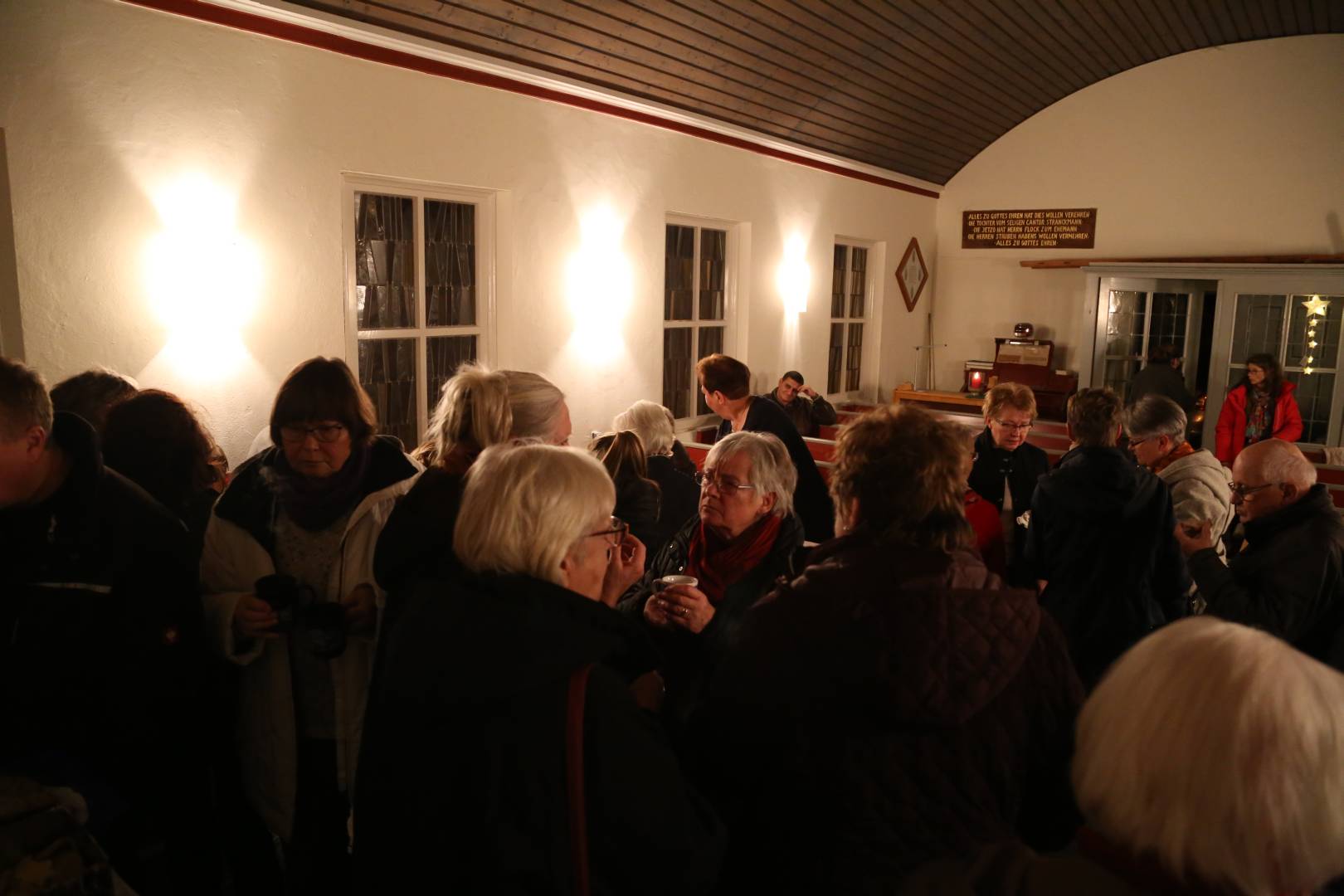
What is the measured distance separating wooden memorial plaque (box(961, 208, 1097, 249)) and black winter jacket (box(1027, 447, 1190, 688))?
893cm

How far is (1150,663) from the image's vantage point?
1067mm

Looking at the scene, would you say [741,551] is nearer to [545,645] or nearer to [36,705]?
[545,645]

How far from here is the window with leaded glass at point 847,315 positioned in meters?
10.5

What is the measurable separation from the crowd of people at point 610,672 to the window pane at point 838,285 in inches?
298

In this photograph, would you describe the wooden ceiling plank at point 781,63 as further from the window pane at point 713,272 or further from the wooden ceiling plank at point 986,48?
the window pane at point 713,272

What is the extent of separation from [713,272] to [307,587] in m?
6.50

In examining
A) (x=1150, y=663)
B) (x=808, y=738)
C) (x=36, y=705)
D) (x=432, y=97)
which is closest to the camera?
(x=1150, y=663)

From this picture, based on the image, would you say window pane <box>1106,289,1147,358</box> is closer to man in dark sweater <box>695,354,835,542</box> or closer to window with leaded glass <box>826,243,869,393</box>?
window with leaded glass <box>826,243,869,393</box>

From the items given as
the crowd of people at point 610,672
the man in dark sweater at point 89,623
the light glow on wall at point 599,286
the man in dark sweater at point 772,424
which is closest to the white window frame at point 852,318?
the light glow on wall at point 599,286

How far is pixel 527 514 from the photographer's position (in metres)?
1.50

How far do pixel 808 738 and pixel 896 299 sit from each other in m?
10.3

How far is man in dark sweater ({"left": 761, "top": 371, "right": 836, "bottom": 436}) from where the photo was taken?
26.7 ft

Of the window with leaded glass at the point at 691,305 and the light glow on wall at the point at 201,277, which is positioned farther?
the window with leaded glass at the point at 691,305

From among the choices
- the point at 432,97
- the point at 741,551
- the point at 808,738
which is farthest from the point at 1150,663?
the point at 432,97
